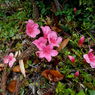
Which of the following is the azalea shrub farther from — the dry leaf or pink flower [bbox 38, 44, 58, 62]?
the dry leaf

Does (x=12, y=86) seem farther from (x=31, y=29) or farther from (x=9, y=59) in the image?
(x=31, y=29)

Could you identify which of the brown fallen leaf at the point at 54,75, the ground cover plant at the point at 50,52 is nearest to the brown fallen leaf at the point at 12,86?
the ground cover plant at the point at 50,52

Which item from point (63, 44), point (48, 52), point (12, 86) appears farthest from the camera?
point (63, 44)

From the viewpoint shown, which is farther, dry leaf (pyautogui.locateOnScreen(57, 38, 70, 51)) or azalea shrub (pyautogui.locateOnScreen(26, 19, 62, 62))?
dry leaf (pyautogui.locateOnScreen(57, 38, 70, 51))

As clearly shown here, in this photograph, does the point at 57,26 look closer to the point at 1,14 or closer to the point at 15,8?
the point at 15,8

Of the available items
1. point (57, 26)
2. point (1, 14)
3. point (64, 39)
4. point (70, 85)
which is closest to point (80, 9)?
point (57, 26)

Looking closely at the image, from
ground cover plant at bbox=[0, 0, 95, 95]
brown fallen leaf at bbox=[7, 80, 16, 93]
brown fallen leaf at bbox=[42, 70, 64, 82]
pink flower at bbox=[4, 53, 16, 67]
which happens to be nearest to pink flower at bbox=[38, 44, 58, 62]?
ground cover plant at bbox=[0, 0, 95, 95]

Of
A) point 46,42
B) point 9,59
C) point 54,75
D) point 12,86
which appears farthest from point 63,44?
point 12,86

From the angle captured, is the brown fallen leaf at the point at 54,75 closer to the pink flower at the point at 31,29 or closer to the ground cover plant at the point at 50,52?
the ground cover plant at the point at 50,52

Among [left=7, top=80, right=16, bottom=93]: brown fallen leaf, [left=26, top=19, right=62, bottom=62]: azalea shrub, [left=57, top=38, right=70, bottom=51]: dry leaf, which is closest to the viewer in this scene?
[left=26, top=19, right=62, bottom=62]: azalea shrub
